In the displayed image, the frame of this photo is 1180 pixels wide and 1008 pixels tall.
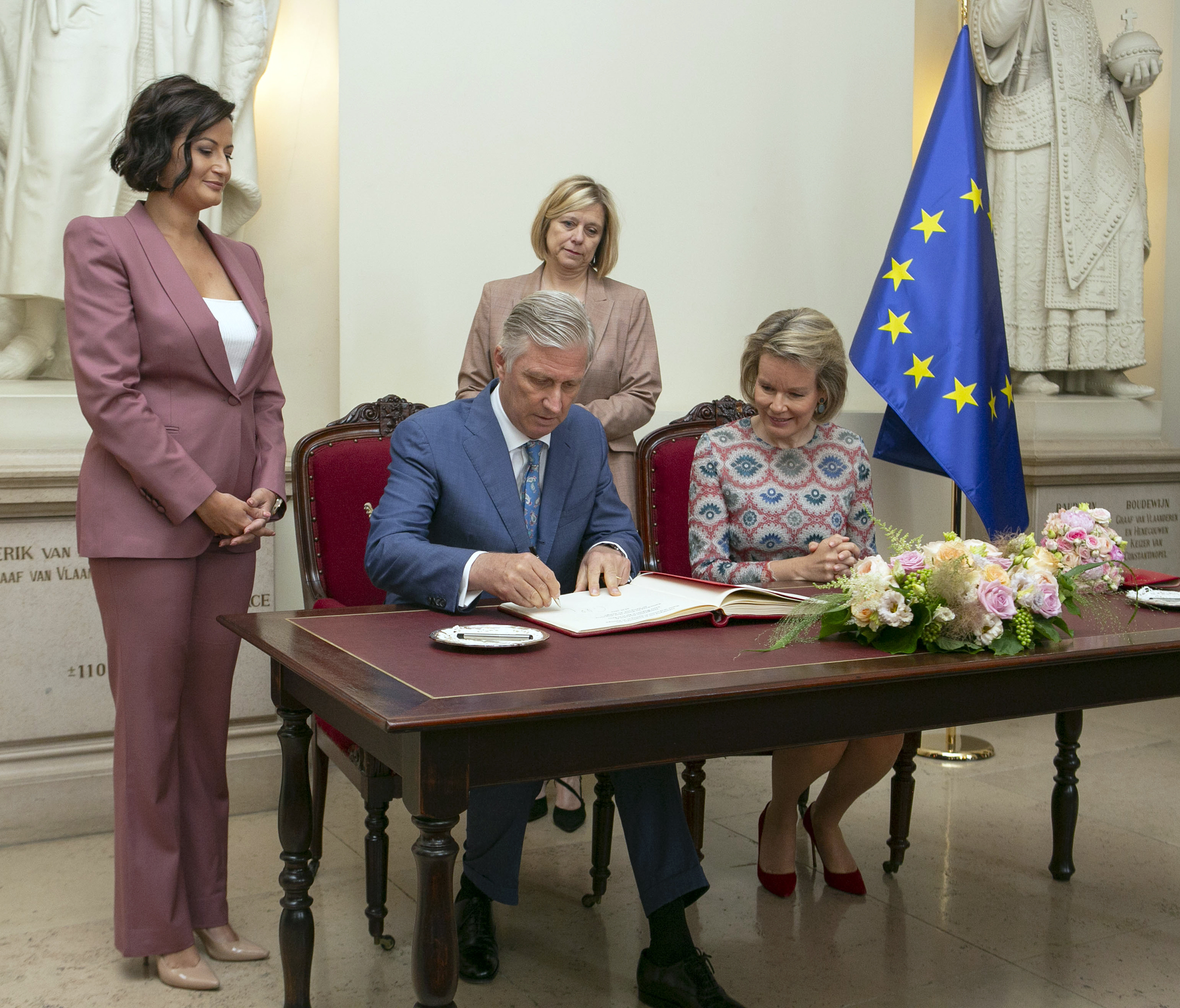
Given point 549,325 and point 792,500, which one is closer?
point 549,325

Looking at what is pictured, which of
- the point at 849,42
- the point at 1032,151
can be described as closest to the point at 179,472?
the point at 849,42

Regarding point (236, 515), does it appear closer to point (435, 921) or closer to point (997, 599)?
point (435, 921)

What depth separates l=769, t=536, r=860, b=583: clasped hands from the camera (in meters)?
2.51

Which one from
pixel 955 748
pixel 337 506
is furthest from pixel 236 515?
pixel 955 748

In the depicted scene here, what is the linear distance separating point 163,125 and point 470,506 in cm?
104

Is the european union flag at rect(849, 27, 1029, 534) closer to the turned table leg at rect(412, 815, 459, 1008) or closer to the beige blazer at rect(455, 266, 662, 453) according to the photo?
the beige blazer at rect(455, 266, 662, 453)

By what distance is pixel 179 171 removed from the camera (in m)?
2.41

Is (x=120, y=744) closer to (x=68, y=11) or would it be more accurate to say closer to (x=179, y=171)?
(x=179, y=171)

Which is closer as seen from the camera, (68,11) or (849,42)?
(68,11)

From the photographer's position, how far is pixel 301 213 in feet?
13.3

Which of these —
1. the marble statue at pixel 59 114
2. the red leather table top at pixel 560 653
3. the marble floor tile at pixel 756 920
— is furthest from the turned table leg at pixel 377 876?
the marble statue at pixel 59 114

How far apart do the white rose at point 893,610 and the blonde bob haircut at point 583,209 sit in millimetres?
1935

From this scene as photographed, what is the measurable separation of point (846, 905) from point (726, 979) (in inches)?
21.7

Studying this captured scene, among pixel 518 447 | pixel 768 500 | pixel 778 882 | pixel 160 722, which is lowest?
pixel 778 882
